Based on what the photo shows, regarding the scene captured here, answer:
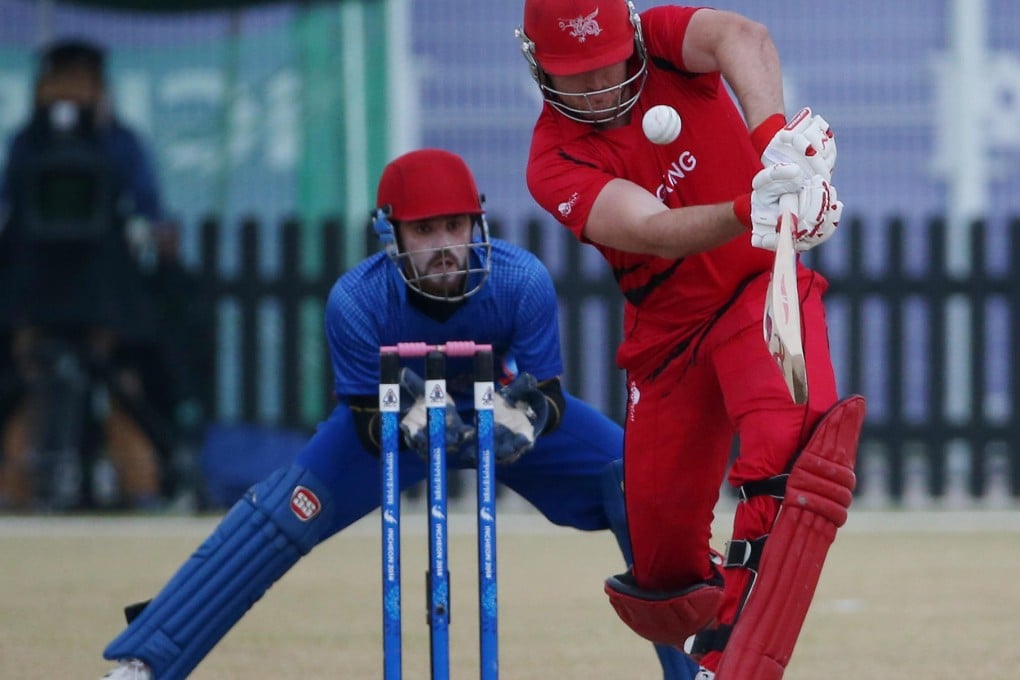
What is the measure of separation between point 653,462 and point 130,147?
5.91 meters

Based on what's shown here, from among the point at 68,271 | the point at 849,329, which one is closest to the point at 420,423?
the point at 68,271

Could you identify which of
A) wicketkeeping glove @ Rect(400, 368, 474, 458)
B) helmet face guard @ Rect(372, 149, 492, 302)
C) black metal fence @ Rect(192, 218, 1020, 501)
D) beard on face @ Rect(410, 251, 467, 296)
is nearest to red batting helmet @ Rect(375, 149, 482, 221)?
helmet face guard @ Rect(372, 149, 492, 302)

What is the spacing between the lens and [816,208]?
12.9ft

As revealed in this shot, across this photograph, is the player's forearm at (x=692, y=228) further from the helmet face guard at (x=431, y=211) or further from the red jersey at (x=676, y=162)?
the helmet face guard at (x=431, y=211)

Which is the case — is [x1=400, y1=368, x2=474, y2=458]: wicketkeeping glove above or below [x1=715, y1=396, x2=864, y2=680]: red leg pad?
above

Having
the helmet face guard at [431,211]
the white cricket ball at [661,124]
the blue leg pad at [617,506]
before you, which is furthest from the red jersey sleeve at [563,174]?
the blue leg pad at [617,506]

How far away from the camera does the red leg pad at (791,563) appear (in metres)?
4.11

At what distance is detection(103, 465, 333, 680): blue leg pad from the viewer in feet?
16.1

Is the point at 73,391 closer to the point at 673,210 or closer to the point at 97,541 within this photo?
the point at 97,541

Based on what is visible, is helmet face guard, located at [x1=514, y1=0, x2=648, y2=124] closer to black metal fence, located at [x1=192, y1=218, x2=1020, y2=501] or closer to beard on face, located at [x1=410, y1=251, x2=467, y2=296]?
beard on face, located at [x1=410, y1=251, x2=467, y2=296]

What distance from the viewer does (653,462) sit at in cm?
486

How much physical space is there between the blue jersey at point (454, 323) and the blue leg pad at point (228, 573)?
1.04ft

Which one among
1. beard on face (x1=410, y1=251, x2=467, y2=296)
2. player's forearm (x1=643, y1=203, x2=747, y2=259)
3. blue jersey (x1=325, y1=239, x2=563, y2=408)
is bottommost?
blue jersey (x1=325, y1=239, x2=563, y2=408)

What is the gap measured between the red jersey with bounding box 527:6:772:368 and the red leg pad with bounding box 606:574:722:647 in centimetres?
63
